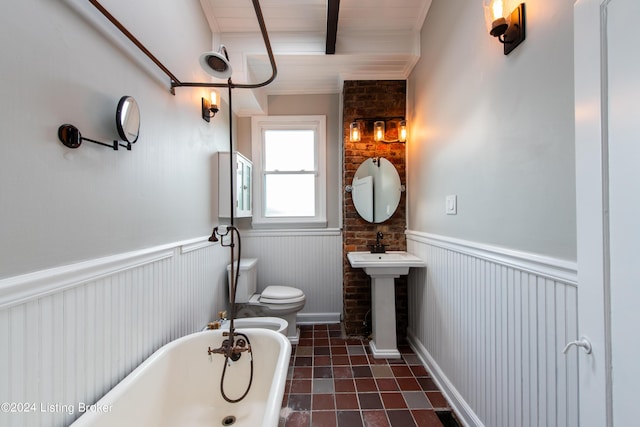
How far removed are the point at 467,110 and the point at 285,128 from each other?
201 cm

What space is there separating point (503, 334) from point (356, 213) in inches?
66.7

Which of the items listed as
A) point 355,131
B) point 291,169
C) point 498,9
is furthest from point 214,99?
point 498,9

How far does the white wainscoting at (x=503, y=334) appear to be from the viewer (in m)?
0.96

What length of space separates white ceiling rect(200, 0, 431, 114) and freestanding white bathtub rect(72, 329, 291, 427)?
2.10 m

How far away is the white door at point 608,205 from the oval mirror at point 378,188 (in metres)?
1.92

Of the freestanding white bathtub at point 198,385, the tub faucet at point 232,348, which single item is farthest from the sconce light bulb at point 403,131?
the tub faucet at point 232,348

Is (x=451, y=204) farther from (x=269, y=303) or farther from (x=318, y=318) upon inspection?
(x=318, y=318)

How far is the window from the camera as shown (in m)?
3.04

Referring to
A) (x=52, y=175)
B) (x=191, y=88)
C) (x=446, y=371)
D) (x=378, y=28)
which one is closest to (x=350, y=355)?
(x=446, y=371)

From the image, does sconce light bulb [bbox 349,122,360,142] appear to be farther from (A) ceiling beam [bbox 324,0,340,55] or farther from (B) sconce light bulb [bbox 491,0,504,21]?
(B) sconce light bulb [bbox 491,0,504,21]

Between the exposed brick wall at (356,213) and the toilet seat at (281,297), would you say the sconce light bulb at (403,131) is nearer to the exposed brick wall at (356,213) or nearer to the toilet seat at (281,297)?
the exposed brick wall at (356,213)

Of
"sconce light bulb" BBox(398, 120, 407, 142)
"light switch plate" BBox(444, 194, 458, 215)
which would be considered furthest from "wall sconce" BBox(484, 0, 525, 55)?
"sconce light bulb" BBox(398, 120, 407, 142)

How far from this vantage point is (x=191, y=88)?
6.06ft

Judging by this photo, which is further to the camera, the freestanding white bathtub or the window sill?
the window sill
